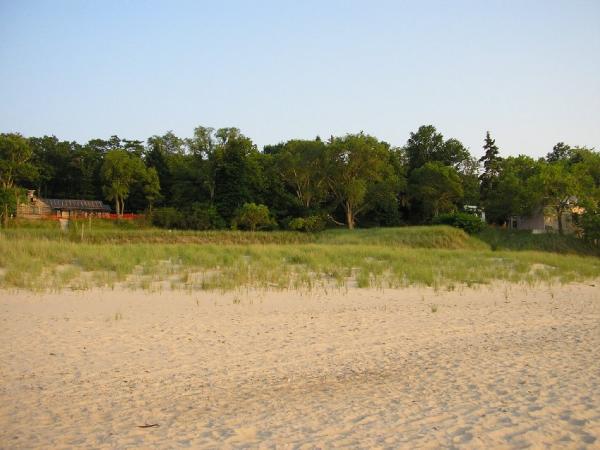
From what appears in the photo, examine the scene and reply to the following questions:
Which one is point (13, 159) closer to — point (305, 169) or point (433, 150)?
point (305, 169)

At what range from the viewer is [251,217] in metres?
45.9

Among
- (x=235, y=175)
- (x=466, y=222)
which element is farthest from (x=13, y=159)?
(x=466, y=222)

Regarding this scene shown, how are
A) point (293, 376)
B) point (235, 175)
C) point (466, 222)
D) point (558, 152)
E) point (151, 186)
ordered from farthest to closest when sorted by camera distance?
point (558, 152) < point (151, 186) < point (235, 175) < point (466, 222) < point (293, 376)

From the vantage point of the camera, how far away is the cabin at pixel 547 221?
42888 millimetres

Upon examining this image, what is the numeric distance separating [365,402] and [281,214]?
46.4 meters

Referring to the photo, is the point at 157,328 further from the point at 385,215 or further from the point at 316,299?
the point at 385,215

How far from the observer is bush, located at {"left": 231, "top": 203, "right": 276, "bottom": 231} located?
150ft

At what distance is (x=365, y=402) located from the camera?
200 inches

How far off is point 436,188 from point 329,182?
10602 millimetres

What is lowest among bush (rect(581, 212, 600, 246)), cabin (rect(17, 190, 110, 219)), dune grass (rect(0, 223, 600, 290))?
dune grass (rect(0, 223, 600, 290))

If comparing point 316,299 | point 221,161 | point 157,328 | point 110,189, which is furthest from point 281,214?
point 157,328

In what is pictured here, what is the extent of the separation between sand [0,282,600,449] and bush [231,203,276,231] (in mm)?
35126

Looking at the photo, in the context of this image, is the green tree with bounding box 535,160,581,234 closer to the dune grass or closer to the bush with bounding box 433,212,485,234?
the bush with bounding box 433,212,485,234

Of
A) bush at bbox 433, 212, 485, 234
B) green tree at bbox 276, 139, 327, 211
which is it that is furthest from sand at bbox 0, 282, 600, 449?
green tree at bbox 276, 139, 327, 211
